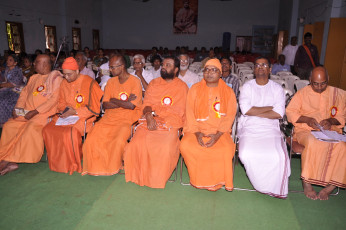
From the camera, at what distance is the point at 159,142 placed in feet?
11.1

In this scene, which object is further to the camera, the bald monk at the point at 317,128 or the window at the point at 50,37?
the window at the point at 50,37

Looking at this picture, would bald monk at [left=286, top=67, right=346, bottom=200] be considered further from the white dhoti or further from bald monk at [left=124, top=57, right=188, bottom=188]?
bald monk at [left=124, top=57, right=188, bottom=188]

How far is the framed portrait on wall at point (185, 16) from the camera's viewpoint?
21781mm

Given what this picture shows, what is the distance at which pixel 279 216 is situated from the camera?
289 cm

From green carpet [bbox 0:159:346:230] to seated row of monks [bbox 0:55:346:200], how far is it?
148 mm

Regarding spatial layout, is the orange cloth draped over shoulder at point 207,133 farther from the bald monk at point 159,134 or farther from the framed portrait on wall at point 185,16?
the framed portrait on wall at point 185,16

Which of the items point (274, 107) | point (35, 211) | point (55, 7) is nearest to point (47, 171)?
point (35, 211)

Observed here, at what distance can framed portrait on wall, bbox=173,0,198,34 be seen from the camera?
21781 millimetres

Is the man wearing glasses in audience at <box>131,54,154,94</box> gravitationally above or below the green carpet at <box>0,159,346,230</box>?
above

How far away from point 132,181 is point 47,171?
1.33 m

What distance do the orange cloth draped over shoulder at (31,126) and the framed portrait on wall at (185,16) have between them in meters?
19.4

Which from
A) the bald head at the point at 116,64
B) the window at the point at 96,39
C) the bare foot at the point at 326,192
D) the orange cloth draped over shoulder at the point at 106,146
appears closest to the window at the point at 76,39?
the window at the point at 96,39

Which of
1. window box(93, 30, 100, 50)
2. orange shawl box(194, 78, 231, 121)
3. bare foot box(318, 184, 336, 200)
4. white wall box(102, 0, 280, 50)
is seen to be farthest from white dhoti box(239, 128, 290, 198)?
window box(93, 30, 100, 50)

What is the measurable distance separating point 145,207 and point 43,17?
14949 mm
